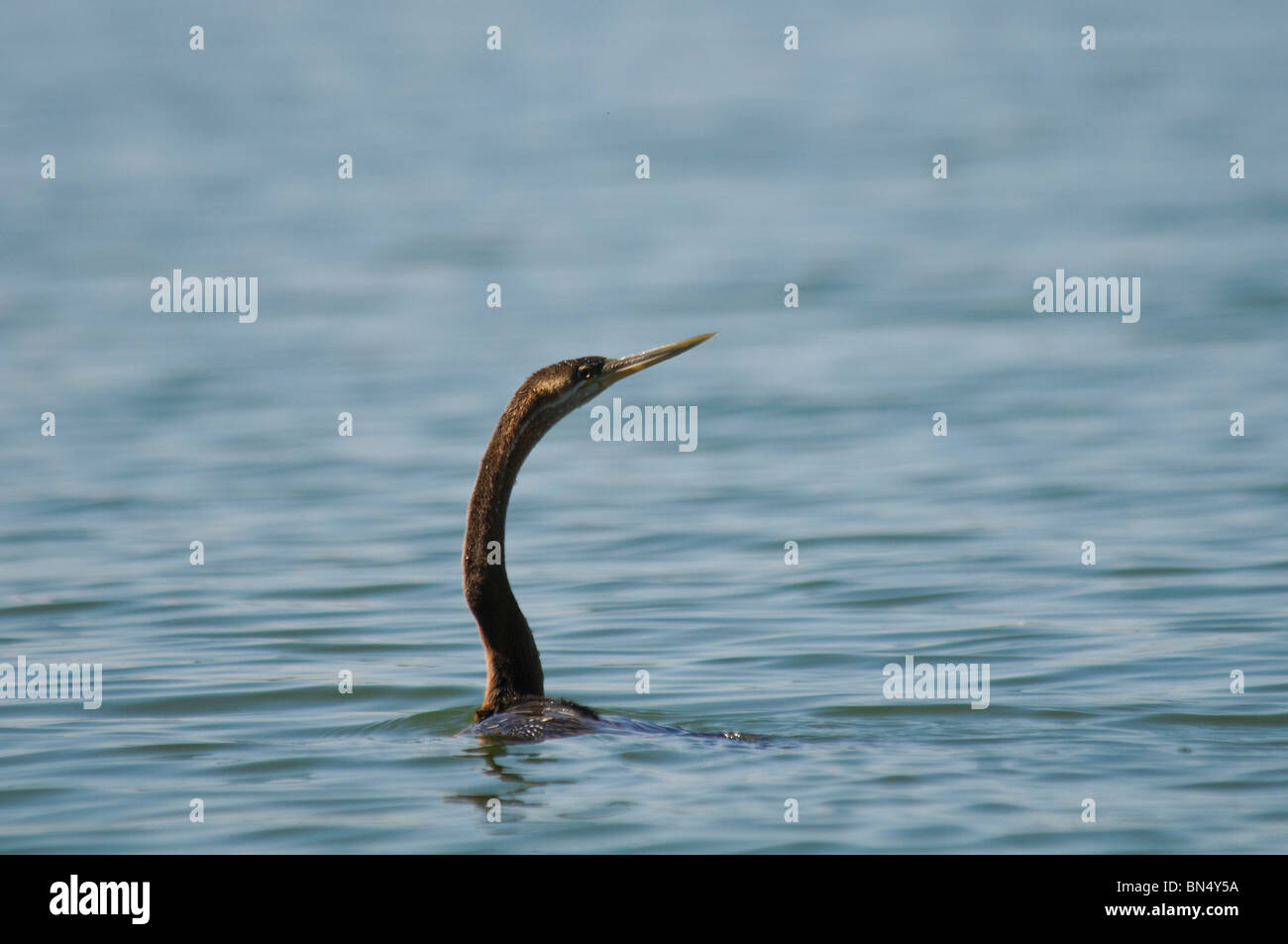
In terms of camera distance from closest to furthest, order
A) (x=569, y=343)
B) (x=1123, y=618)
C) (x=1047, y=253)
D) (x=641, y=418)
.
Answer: (x=1123, y=618), (x=641, y=418), (x=569, y=343), (x=1047, y=253)

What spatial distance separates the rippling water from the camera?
792 cm

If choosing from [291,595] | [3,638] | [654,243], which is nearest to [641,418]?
[291,595]

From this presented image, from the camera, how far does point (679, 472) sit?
16453 mm

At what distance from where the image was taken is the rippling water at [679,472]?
7.92 metres

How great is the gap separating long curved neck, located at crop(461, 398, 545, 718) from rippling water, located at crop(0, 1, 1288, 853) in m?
0.42

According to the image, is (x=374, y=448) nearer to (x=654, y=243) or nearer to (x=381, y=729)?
(x=381, y=729)

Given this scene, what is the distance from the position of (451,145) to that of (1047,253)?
60.5 ft

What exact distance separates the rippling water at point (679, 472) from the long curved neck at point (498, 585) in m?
0.42

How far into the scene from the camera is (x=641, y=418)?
18531 mm
